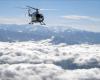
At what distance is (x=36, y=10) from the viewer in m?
107

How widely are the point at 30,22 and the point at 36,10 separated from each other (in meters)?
5.35

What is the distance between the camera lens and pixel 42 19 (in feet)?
348

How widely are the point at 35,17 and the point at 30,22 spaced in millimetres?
2476

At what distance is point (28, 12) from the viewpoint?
111750 mm

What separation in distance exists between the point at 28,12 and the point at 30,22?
322 inches

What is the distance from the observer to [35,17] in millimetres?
105375

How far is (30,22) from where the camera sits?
105m

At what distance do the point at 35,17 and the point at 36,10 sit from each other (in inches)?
126

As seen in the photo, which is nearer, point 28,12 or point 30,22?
point 30,22

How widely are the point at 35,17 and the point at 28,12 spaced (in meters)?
7.31
